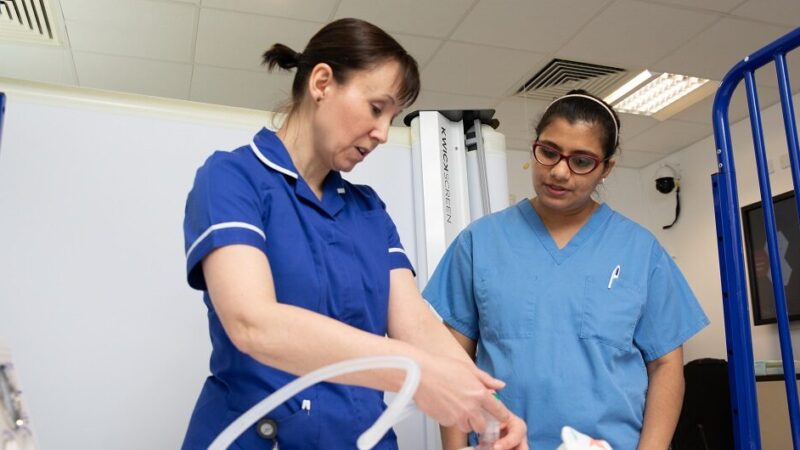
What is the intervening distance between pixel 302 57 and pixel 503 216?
1.84 feet

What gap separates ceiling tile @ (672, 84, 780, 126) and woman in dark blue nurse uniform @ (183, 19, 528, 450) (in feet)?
11.7

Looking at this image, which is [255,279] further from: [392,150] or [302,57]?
[392,150]

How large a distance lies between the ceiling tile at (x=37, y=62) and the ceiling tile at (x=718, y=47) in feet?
9.84

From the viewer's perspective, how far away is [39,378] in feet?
4.05

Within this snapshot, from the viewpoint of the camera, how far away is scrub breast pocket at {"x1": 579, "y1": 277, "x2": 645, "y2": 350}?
116cm

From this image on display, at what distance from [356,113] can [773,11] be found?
114 inches

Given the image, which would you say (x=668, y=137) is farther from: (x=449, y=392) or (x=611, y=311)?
(x=449, y=392)

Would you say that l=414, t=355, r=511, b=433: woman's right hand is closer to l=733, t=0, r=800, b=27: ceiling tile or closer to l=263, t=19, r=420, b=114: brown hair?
l=263, t=19, r=420, b=114: brown hair

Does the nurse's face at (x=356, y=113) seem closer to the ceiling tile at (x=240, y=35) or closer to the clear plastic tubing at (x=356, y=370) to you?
the clear plastic tubing at (x=356, y=370)

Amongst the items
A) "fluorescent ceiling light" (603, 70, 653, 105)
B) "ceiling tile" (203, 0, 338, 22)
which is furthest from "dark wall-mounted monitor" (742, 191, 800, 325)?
"ceiling tile" (203, 0, 338, 22)

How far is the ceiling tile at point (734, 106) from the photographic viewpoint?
3980 millimetres

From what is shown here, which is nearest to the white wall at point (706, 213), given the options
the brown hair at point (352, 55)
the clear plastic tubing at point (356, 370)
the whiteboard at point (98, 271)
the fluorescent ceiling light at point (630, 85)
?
the fluorescent ceiling light at point (630, 85)

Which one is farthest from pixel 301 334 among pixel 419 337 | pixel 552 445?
pixel 552 445

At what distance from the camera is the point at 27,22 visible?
3.04 m
